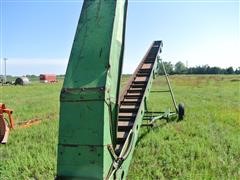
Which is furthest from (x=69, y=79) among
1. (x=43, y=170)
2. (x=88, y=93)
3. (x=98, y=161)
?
(x=43, y=170)

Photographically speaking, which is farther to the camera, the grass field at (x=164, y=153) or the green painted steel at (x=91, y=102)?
the grass field at (x=164, y=153)

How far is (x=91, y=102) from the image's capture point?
3189 mm

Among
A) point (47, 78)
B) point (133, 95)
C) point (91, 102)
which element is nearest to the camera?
point (91, 102)

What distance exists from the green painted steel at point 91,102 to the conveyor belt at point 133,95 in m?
0.76

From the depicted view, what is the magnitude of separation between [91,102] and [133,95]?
3606 mm

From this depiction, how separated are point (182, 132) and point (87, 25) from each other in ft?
19.3

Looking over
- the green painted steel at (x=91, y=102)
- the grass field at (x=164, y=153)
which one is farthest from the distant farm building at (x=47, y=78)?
the green painted steel at (x=91, y=102)

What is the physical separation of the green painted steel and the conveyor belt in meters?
0.76

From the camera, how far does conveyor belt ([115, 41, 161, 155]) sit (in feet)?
16.3

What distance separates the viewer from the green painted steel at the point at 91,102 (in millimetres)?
3148

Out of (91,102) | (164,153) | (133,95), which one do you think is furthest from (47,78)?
(91,102)

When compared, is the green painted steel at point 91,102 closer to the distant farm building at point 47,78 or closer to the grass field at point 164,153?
the grass field at point 164,153

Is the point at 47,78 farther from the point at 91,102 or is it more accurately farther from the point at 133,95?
the point at 91,102

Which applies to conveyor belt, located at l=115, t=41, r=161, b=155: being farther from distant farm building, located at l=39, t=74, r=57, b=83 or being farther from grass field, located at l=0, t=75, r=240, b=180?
distant farm building, located at l=39, t=74, r=57, b=83
